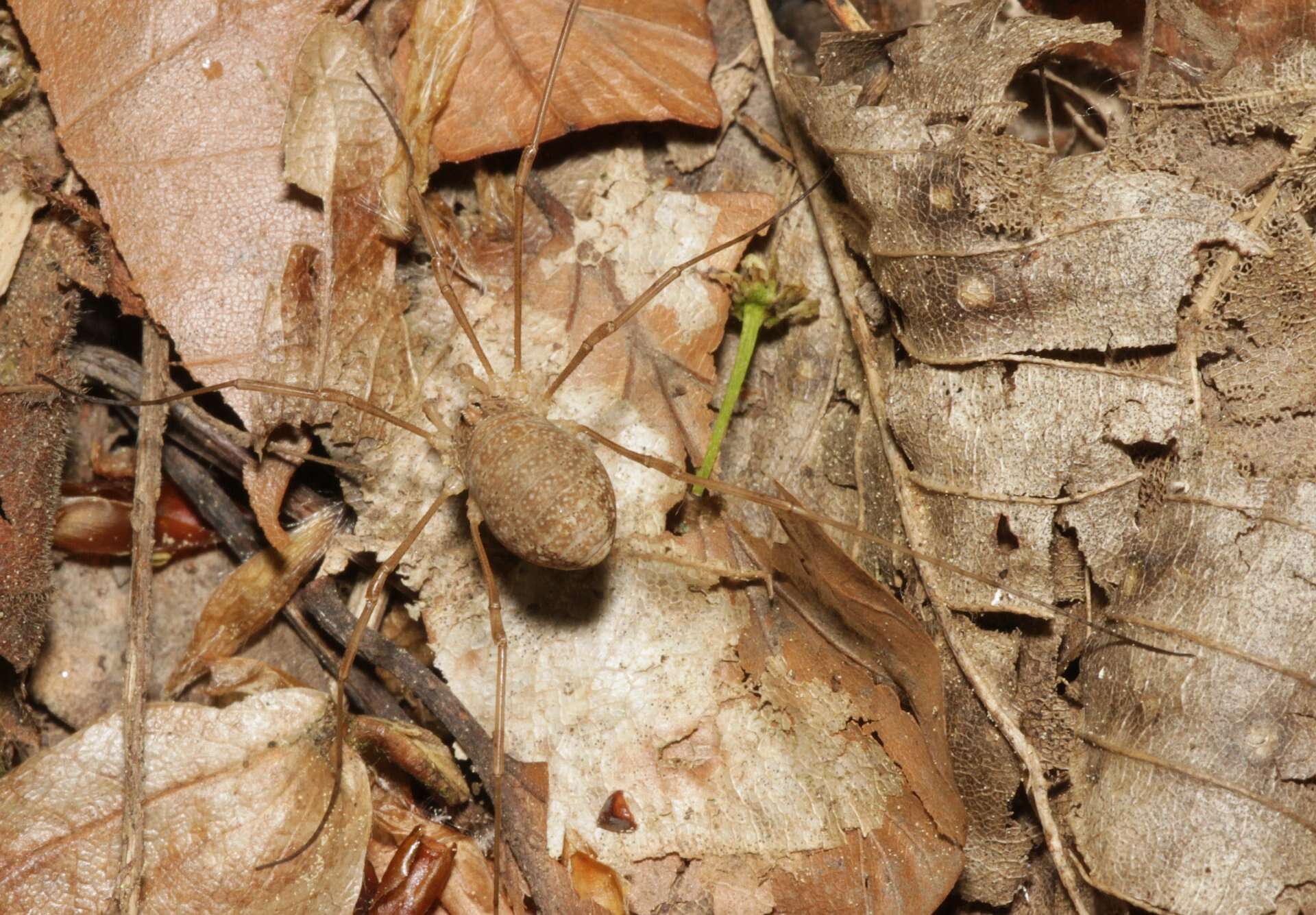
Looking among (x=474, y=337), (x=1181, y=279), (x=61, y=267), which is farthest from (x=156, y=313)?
(x=1181, y=279)

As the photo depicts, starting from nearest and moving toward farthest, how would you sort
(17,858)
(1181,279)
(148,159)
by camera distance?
(1181,279) → (17,858) → (148,159)

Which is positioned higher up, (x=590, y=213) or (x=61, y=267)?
(x=61, y=267)

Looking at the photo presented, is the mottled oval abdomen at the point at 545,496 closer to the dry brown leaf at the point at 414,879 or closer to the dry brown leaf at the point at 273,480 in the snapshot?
the dry brown leaf at the point at 273,480

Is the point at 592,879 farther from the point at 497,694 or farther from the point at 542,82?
the point at 542,82

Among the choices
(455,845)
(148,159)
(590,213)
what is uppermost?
(148,159)

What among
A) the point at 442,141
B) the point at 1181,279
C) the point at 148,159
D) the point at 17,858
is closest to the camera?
the point at 1181,279

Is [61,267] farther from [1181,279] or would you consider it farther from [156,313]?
[1181,279]

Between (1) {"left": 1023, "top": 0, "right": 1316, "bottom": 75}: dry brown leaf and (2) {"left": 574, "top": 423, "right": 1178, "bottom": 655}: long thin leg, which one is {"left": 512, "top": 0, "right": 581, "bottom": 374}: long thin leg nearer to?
(2) {"left": 574, "top": 423, "right": 1178, "bottom": 655}: long thin leg

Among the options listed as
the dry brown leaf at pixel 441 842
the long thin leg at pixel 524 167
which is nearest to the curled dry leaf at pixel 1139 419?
the long thin leg at pixel 524 167
